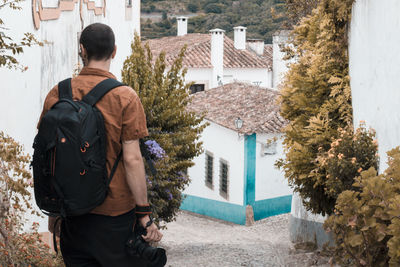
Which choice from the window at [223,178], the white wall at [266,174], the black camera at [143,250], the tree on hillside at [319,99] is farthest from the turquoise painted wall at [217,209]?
the black camera at [143,250]

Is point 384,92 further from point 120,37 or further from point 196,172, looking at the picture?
point 196,172

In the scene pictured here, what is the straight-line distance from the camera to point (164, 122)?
12.1 metres

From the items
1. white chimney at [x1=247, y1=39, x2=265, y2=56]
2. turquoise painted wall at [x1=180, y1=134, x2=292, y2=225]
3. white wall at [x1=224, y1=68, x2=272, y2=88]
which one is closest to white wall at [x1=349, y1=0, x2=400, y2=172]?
turquoise painted wall at [x1=180, y1=134, x2=292, y2=225]

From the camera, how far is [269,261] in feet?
39.0

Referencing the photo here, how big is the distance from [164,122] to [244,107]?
11170 millimetres

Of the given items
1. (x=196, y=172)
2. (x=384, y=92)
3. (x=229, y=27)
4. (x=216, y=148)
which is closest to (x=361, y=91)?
(x=384, y=92)

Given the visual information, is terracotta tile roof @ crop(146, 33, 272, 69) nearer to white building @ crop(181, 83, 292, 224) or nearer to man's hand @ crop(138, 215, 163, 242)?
white building @ crop(181, 83, 292, 224)

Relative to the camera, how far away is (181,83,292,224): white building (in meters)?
21.3

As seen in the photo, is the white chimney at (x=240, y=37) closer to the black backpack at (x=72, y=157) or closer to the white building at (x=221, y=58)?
the white building at (x=221, y=58)

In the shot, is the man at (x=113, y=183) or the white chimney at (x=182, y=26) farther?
the white chimney at (x=182, y=26)

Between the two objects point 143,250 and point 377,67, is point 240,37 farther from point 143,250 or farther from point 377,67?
point 143,250

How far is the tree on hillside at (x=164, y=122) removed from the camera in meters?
11.8

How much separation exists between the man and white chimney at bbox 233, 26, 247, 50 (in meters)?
31.3

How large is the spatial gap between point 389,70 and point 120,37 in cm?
961
